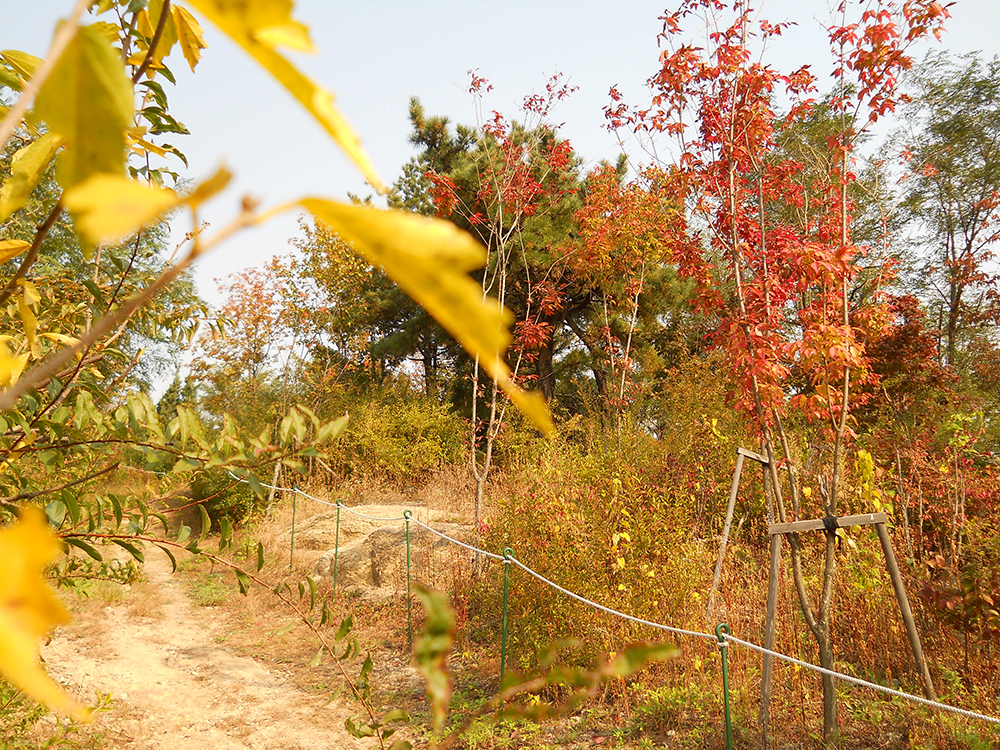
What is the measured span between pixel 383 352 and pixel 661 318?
5870mm

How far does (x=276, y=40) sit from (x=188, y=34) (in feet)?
1.69

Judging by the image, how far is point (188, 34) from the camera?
0.57 meters

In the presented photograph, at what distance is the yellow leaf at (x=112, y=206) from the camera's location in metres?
0.13

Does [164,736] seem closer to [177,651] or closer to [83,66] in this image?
[177,651]

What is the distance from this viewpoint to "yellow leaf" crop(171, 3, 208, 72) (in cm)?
54

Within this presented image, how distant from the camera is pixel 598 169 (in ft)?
28.2

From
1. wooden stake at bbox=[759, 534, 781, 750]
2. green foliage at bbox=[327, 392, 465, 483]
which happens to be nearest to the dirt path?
wooden stake at bbox=[759, 534, 781, 750]

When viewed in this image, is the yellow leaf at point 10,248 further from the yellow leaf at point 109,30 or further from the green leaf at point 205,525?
the green leaf at point 205,525

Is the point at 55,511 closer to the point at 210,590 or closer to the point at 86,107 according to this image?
the point at 86,107

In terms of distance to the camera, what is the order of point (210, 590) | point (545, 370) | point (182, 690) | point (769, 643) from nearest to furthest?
1. point (769, 643)
2. point (182, 690)
3. point (210, 590)
4. point (545, 370)

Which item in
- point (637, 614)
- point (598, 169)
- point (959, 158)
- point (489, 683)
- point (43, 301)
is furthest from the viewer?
point (959, 158)

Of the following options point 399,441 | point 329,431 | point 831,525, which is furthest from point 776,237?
point 399,441

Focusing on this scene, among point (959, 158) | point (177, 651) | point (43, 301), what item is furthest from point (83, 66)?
point (959, 158)

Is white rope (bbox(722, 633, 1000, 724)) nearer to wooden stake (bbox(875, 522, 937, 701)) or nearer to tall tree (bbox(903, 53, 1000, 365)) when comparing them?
wooden stake (bbox(875, 522, 937, 701))
